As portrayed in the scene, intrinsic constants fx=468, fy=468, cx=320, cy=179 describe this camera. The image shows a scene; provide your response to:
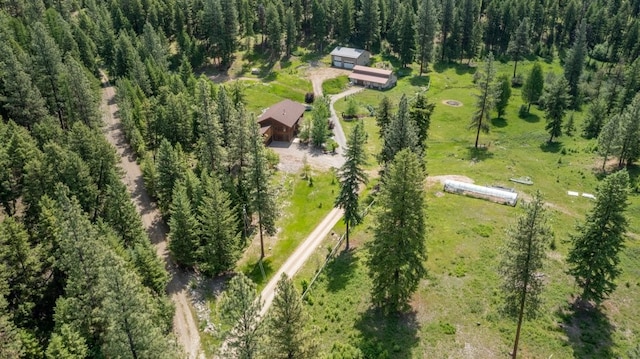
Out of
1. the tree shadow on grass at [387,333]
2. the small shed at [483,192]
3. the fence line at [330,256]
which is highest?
the small shed at [483,192]

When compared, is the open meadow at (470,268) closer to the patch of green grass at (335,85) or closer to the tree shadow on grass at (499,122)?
the tree shadow on grass at (499,122)

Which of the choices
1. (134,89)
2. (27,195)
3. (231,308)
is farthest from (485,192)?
(134,89)

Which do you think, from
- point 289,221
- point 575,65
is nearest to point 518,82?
point 575,65

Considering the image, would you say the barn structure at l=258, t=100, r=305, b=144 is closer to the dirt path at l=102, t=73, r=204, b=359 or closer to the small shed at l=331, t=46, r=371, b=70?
the dirt path at l=102, t=73, r=204, b=359

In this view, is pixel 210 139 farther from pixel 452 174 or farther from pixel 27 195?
pixel 452 174

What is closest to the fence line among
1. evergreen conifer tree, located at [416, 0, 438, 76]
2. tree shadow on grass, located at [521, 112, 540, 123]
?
tree shadow on grass, located at [521, 112, 540, 123]

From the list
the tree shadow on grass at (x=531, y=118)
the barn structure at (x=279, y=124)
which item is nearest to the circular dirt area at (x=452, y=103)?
the tree shadow on grass at (x=531, y=118)
